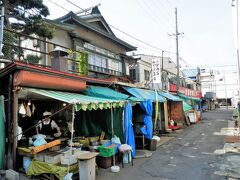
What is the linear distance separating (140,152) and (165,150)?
5.67ft

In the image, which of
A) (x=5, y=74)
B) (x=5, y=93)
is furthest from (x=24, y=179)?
(x=5, y=74)

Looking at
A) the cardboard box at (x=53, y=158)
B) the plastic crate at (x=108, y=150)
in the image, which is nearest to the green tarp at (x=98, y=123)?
the plastic crate at (x=108, y=150)

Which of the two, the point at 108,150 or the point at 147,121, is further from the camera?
the point at 147,121

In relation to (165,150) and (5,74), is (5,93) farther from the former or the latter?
(165,150)

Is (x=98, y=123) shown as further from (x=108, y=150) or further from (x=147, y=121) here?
(x=147, y=121)

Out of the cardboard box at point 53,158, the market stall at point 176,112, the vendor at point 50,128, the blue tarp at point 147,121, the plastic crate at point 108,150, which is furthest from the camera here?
the market stall at point 176,112

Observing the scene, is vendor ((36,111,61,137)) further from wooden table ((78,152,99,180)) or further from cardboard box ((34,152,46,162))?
wooden table ((78,152,99,180))

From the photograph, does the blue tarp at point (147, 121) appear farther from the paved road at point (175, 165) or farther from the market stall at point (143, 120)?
the paved road at point (175, 165)

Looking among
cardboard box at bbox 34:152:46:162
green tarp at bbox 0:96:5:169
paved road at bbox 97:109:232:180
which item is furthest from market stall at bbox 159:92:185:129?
green tarp at bbox 0:96:5:169

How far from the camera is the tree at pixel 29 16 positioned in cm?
1277

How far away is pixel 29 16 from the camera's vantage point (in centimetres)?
1312

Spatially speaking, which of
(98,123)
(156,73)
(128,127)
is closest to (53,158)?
(128,127)

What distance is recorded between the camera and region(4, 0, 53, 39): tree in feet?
41.9

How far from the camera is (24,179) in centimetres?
828
